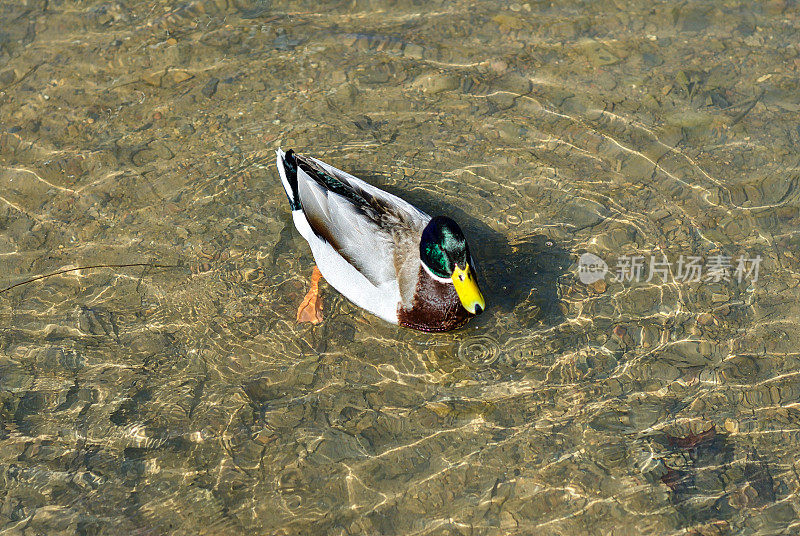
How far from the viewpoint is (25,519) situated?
4652 mm

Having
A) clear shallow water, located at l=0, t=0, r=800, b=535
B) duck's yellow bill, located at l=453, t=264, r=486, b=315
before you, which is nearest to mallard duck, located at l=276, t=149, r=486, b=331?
duck's yellow bill, located at l=453, t=264, r=486, b=315

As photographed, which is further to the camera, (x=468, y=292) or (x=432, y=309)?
(x=432, y=309)

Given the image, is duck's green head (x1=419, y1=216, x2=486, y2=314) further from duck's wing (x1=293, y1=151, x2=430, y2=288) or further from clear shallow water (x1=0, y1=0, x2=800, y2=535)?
clear shallow water (x1=0, y1=0, x2=800, y2=535)

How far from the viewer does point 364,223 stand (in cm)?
551

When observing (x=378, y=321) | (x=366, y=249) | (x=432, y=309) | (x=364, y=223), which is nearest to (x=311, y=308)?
(x=378, y=321)

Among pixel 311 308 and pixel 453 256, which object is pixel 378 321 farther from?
pixel 453 256

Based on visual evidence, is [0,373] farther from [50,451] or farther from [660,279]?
[660,279]

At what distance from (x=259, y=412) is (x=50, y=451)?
1.36 metres

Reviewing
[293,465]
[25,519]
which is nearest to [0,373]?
[25,519]

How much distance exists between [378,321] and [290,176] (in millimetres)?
1406

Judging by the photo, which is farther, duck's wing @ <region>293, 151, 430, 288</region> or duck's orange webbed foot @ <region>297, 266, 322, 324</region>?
duck's orange webbed foot @ <region>297, 266, 322, 324</region>

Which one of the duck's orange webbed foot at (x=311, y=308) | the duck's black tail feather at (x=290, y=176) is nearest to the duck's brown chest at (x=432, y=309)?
the duck's orange webbed foot at (x=311, y=308)

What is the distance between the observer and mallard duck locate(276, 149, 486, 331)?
511cm

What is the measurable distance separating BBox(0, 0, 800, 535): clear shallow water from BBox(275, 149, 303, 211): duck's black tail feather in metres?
0.33
